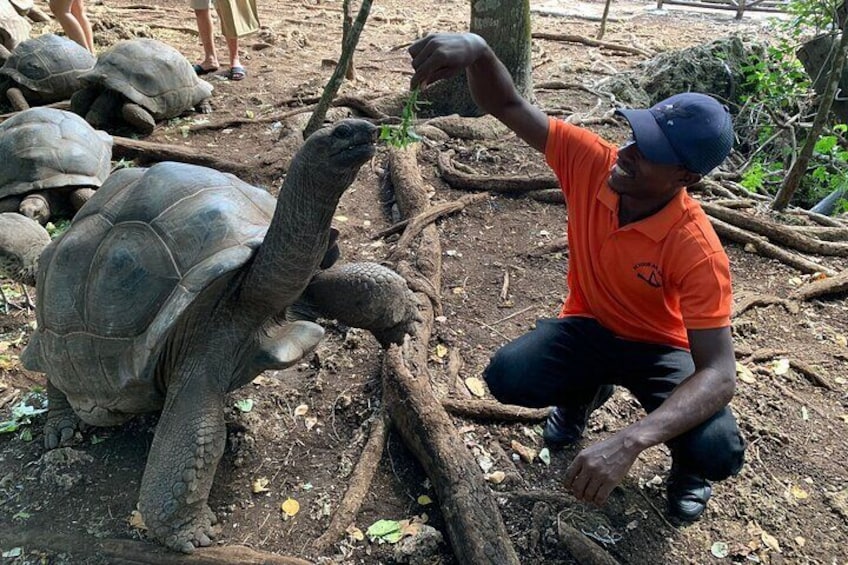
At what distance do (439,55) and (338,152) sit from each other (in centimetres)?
52

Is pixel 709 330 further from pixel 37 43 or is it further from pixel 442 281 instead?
pixel 37 43

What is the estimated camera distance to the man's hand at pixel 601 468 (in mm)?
1705

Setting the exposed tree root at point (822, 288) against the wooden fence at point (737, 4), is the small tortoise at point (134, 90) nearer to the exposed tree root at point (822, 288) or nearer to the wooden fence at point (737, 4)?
the exposed tree root at point (822, 288)

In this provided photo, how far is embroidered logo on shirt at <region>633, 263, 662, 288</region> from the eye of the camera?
214 centimetres

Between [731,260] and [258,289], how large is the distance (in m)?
3.33

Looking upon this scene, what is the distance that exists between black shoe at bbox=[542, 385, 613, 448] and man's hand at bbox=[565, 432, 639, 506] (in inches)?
32.4

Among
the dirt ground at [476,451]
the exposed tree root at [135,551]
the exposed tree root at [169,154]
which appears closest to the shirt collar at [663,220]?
the dirt ground at [476,451]

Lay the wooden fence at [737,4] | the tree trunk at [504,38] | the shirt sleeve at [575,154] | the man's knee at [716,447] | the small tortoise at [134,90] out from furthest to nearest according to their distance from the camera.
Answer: the wooden fence at [737,4]
the small tortoise at [134,90]
the tree trunk at [504,38]
the shirt sleeve at [575,154]
the man's knee at [716,447]

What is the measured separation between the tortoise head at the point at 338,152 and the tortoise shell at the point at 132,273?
1.39 ft

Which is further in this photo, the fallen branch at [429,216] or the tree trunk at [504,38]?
the tree trunk at [504,38]

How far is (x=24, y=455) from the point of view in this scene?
2652 millimetres

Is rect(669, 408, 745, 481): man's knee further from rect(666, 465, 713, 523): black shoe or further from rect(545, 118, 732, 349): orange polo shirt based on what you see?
rect(545, 118, 732, 349): orange polo shirt

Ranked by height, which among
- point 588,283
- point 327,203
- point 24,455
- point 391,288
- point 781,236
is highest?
point 327,203

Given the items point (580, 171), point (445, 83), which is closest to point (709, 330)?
point (580, 171)
